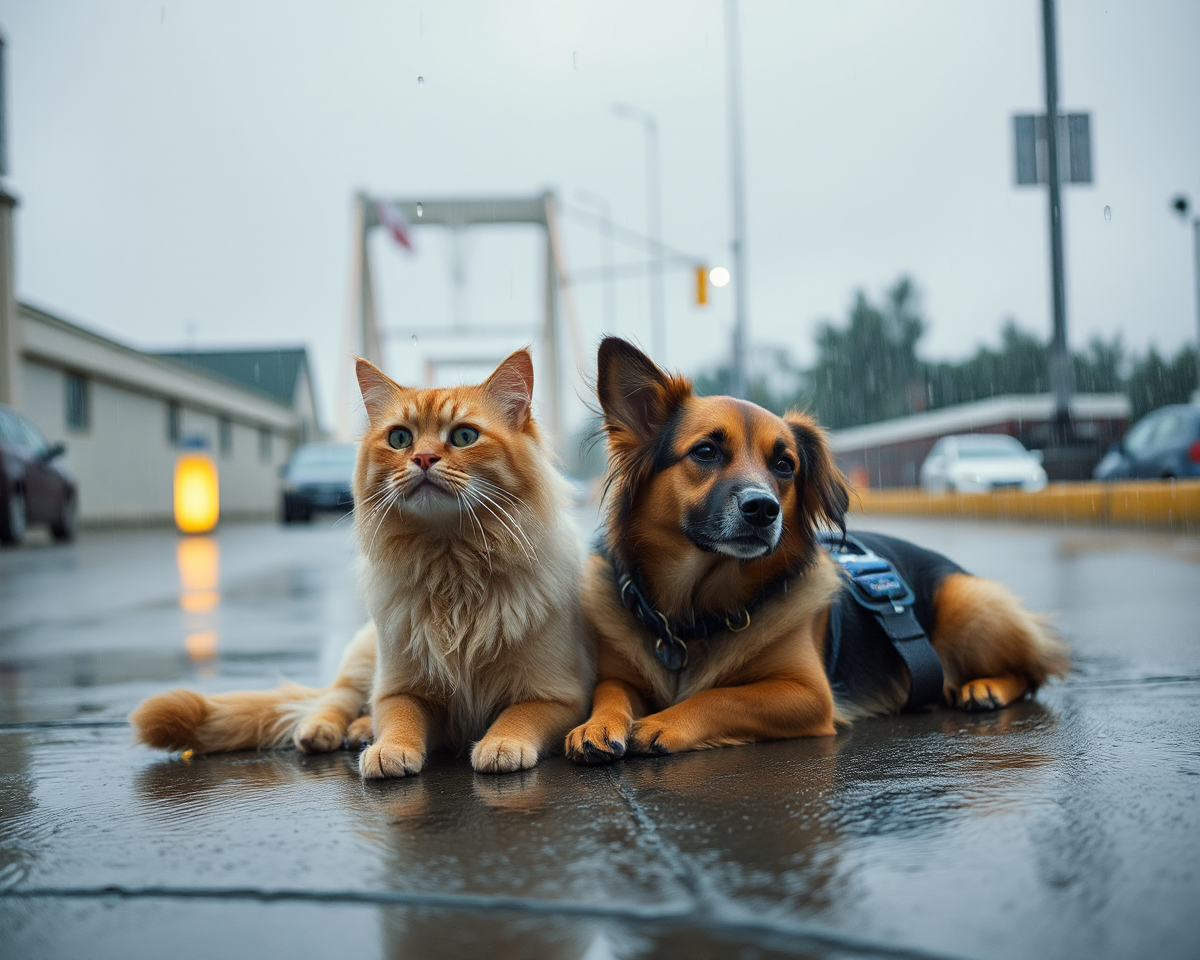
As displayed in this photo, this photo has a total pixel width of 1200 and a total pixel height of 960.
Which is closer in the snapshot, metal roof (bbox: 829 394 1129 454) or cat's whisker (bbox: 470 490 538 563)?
cat's whisker (bbox: 470 490 538 563)

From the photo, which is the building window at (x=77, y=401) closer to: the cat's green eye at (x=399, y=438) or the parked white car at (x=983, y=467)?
the parked white car at (x=983, y=467)

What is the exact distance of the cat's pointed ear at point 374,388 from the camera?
10.4 feet

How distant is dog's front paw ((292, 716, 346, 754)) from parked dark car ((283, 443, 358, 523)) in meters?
19.6

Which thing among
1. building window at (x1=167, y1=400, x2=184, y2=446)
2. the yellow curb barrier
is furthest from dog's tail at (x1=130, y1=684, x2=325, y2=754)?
building window at (x1=167, y1=400, x2=184, y2=446)

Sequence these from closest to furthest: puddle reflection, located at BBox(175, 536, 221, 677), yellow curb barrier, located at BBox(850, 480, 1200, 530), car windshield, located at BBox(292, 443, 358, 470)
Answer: puddle reflection, located at BBox(175, 536, 221, 677), yellow curb barrier, located at BBox(850, 480, 1200, 530), car windshield, located at BBox(292, 443, 358, 470)

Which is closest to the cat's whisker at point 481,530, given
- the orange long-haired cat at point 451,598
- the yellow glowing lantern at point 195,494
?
the orange long-haired cat at point 451,598

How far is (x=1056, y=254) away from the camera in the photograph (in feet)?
43.6

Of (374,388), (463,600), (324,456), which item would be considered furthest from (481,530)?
(324,456)

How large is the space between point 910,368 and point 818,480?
74.1 meters

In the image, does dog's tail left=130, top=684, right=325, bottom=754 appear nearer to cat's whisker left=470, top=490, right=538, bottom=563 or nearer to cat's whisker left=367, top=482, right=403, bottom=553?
cat's whisker left=367, top=482, right=403, bottom=553

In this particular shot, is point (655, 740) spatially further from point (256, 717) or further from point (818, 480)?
point (256, 717)

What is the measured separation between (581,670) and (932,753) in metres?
1.05

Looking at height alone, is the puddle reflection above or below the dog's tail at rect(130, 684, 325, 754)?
below

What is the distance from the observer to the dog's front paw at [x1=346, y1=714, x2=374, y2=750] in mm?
3127
